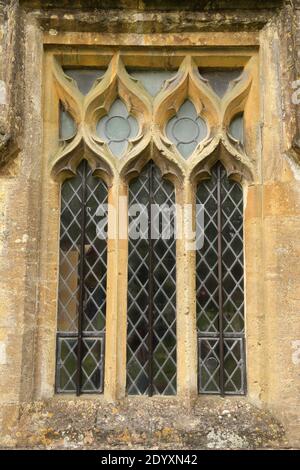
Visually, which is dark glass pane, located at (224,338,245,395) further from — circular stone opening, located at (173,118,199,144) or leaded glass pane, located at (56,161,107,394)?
circular stone opening, located at (173,118,199,144)

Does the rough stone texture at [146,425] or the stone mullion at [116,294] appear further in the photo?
the stone mullion at [116,294]

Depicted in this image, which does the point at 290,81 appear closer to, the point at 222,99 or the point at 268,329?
the point at 222,99

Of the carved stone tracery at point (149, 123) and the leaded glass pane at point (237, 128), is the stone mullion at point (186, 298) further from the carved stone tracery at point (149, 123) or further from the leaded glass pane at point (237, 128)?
the leaded glass pane at point (237, 128)

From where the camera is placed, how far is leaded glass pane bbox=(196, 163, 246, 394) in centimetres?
557

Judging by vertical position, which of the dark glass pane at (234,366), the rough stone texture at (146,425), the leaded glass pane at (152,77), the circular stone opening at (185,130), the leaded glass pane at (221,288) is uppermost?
the leaded glass pane at (152,77)

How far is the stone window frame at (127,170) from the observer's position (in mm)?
5535

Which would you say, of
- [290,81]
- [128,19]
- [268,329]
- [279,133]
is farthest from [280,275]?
[128,19]

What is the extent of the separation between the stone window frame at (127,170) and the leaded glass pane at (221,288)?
8cm

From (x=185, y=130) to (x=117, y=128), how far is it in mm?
557

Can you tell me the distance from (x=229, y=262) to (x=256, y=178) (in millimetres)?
694

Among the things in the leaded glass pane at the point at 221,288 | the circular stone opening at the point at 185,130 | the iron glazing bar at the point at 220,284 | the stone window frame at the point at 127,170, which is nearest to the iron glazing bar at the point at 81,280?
the stone window frame at the point at 127,170

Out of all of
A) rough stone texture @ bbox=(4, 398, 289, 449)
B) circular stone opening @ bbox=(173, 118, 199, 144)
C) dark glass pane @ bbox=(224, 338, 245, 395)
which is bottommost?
rough stone texture @ bbox=(4, 398, 289, 449)

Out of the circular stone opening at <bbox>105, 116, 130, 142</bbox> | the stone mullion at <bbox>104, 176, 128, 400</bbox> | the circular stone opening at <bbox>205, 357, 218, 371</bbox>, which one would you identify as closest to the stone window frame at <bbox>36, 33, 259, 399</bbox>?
the stone mullion at <bbox>104, 176, 128, 400</bbox>

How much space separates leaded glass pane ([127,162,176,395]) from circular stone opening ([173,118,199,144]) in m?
0.39
